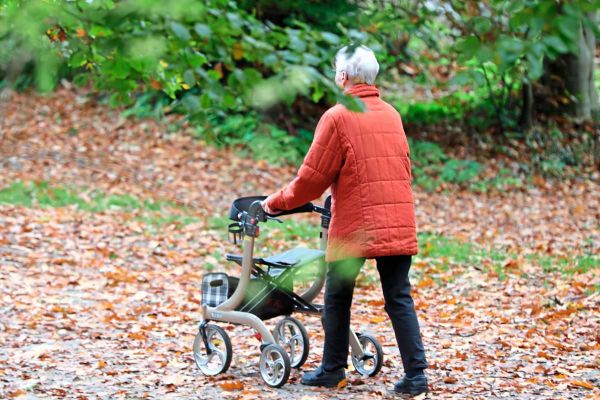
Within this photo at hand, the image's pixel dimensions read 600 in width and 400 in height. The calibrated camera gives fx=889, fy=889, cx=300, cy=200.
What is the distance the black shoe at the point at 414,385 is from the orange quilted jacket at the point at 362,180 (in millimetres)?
703

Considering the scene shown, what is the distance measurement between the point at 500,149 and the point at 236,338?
9934 millimetres

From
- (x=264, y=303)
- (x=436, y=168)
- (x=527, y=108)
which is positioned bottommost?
(x=264, y=303)

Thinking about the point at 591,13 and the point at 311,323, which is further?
the point at 311,323

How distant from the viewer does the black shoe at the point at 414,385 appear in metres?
4.77

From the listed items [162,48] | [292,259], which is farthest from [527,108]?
[162,48]

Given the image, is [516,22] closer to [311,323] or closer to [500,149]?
[311,323]

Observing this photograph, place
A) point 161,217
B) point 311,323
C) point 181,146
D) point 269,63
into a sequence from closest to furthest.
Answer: point 269,63 < point 311,323 < point 161,217 < point 181,146

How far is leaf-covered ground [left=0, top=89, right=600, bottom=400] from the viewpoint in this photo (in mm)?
5363

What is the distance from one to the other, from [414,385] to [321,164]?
1.29 meters

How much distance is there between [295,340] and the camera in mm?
5441

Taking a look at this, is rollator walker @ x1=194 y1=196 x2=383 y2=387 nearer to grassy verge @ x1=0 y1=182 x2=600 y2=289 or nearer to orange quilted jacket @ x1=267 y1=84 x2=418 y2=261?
orange quilted jacket @ x1=267 y1=84 x2=418 y2=261

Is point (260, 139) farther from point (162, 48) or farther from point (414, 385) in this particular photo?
point (162, 48)

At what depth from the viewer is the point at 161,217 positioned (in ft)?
36.3

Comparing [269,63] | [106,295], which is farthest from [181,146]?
[269,63]
